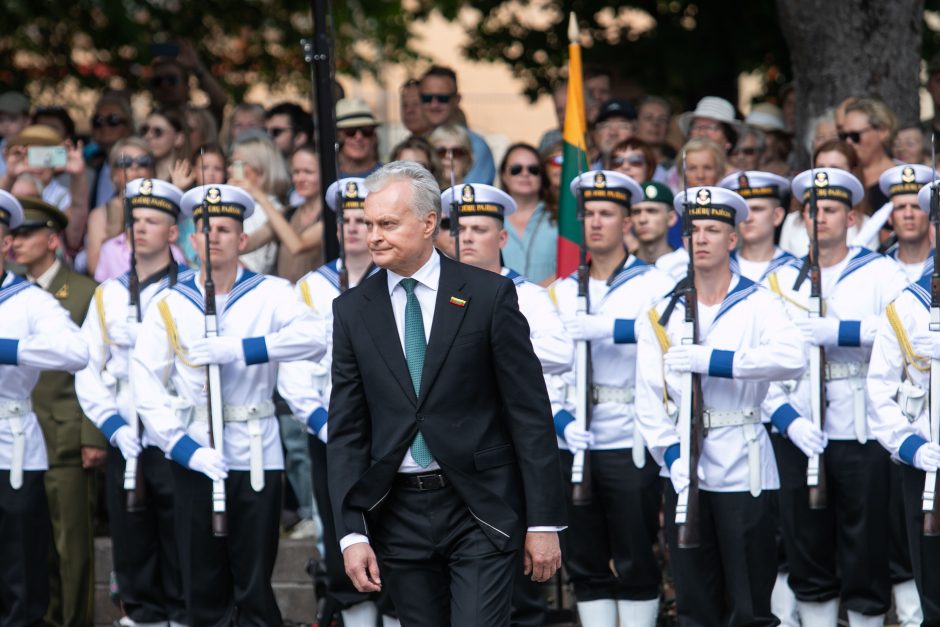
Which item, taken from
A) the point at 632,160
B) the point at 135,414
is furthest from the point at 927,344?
the point at 135,414

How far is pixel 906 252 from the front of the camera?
28.6 ft

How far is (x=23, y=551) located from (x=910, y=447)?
430 cm

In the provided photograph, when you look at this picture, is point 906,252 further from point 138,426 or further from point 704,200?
point 138,426

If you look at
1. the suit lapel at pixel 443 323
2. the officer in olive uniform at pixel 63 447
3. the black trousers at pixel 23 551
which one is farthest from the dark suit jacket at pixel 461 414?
the officer in olive uniform at pixel 63 447

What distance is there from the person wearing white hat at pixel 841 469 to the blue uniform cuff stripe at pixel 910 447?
0.90m

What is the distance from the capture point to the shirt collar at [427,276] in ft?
19.8

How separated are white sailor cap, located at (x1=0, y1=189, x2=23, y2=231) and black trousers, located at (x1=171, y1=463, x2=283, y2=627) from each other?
1532mm

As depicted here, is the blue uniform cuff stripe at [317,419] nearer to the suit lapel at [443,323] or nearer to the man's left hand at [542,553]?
the suit lapel at [443,323]

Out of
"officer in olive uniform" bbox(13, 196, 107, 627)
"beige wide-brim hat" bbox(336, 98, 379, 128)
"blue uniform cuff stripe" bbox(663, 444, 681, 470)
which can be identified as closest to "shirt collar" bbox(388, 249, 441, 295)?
"blue uniform cuff stripe" bbox(663, 444, 681, 470)

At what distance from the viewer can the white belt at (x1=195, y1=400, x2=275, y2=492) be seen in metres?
8.13

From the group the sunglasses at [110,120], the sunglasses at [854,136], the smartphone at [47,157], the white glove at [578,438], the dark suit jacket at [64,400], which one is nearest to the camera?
the white glove at [578,438]

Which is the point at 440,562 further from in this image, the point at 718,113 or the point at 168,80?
the point at 168,80

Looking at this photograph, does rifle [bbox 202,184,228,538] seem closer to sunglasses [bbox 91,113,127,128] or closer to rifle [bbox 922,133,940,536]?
rifle [bbox 922,133,940,536]

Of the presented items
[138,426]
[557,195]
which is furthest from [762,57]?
[138,426]
